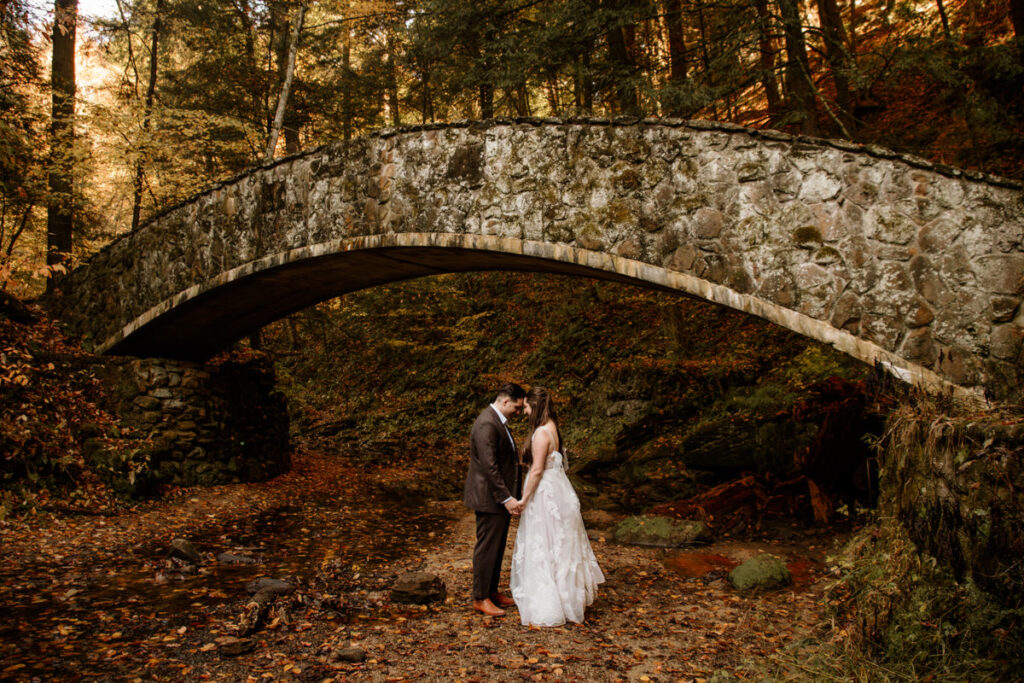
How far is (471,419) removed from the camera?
1395 centimetres

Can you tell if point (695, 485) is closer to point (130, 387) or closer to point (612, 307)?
point (612, 307)

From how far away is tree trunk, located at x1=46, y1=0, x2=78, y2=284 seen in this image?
9.72m

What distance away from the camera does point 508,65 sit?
8.81m

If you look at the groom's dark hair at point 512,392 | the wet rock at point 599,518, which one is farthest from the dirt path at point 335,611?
the groom's dark hair at point 512,392

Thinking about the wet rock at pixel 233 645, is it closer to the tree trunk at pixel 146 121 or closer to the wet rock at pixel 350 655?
the wet rock at pixel 350 655

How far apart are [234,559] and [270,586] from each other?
1.16 metres

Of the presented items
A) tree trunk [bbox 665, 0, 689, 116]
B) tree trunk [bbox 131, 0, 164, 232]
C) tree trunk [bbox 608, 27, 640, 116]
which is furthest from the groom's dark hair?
tree trunk [bbox 131, 0, 164, 232]

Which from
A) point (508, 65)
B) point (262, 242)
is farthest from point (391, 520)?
point (508, 65)

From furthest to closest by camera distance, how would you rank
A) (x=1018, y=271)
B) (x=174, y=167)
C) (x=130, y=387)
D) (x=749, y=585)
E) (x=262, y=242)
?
(x=174, y=167) → (x=130, y=387) → (x=262, y=242) → (x=749, y=585) → (x=1018, y=271)

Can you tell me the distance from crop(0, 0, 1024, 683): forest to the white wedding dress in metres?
0.20

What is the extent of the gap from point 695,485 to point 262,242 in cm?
654

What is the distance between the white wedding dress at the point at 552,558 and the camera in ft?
13.6

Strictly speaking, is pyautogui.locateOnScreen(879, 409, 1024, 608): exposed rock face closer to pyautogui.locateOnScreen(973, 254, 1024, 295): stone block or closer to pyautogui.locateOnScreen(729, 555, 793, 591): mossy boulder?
pyautogui.locateOnScreen(973, 254, 1024, 295): stone block

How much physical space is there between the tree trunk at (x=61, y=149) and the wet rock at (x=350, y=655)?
8.84 m
